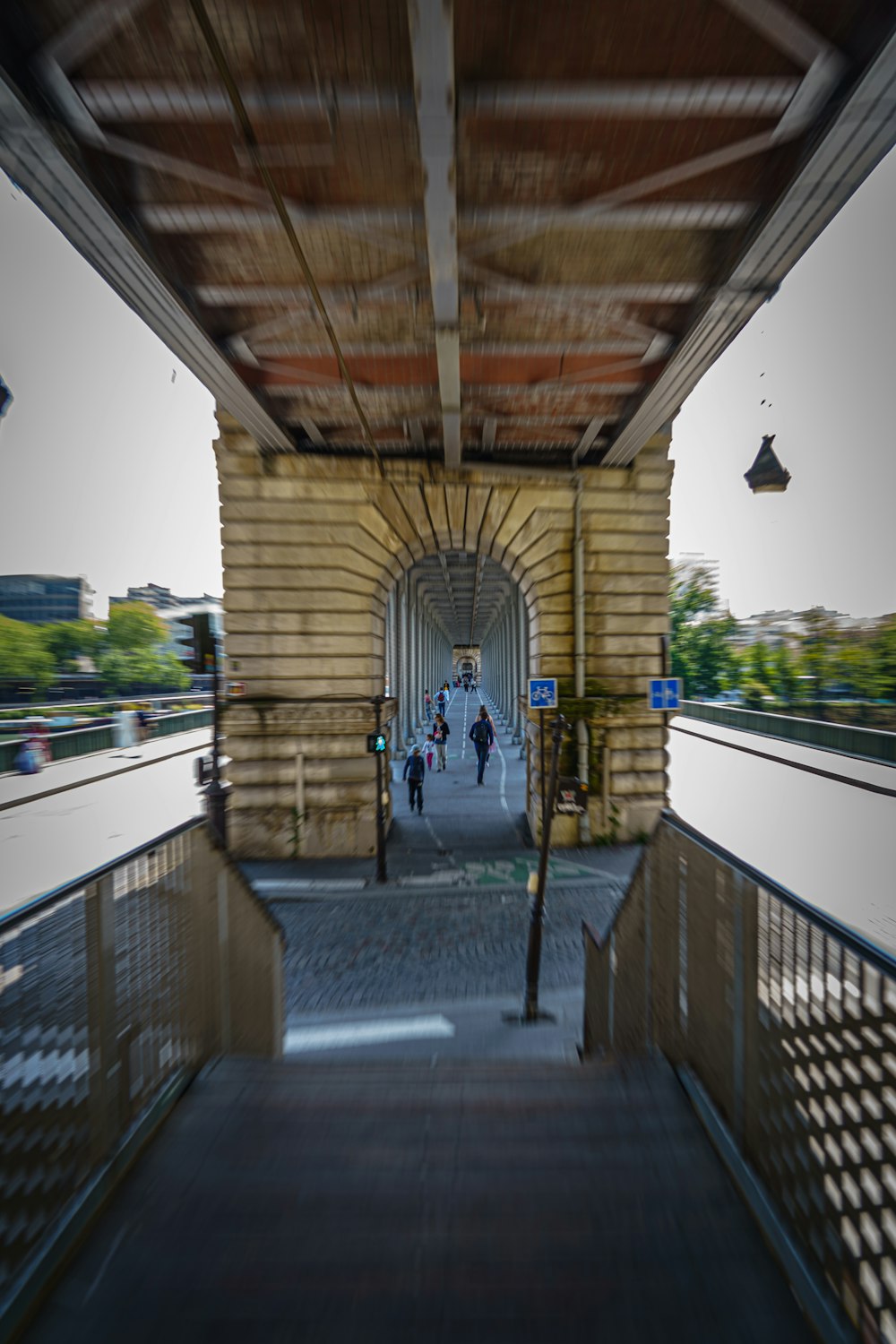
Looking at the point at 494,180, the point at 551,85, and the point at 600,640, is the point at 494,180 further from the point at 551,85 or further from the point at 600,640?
the point at 600,640

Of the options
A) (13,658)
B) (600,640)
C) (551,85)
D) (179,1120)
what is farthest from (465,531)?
(13,658)

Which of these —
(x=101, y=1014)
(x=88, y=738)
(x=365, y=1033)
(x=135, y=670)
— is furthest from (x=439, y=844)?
(x=135, y=670)

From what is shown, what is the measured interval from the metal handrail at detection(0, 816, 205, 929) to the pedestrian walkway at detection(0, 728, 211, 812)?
15.7 m

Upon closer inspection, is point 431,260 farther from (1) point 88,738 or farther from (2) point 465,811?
(1) point 88,738

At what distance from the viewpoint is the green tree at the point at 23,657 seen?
36.6m

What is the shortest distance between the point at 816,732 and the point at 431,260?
89.4 ft

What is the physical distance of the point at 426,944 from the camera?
23.6 ft

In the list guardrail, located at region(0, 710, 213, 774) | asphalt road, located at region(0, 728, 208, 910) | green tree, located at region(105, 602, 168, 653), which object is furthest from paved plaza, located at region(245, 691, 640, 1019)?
green tree, located at region(105, 602, 168, 653)

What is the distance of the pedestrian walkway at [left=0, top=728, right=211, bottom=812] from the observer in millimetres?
16812

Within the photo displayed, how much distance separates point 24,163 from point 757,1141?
24.8ft

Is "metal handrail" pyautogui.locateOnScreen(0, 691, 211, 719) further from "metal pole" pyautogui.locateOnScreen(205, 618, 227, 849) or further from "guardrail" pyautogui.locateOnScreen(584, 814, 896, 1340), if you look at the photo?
"guardrail" pyautogui.locateOnScreen(584, 814, 896, 1340)

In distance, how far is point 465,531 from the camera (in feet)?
36.2

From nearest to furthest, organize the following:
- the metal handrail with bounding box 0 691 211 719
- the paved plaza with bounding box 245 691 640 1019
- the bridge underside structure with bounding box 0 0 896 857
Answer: the bridge underside structure with bounding box 0 0 896 857, the paved plaza with bounding box 245 691 640 1019, the metal handrail with bounding box 0 691 211 719

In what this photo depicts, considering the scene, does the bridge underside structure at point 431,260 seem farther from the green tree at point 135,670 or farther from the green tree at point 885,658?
the green tree at point 135,670
